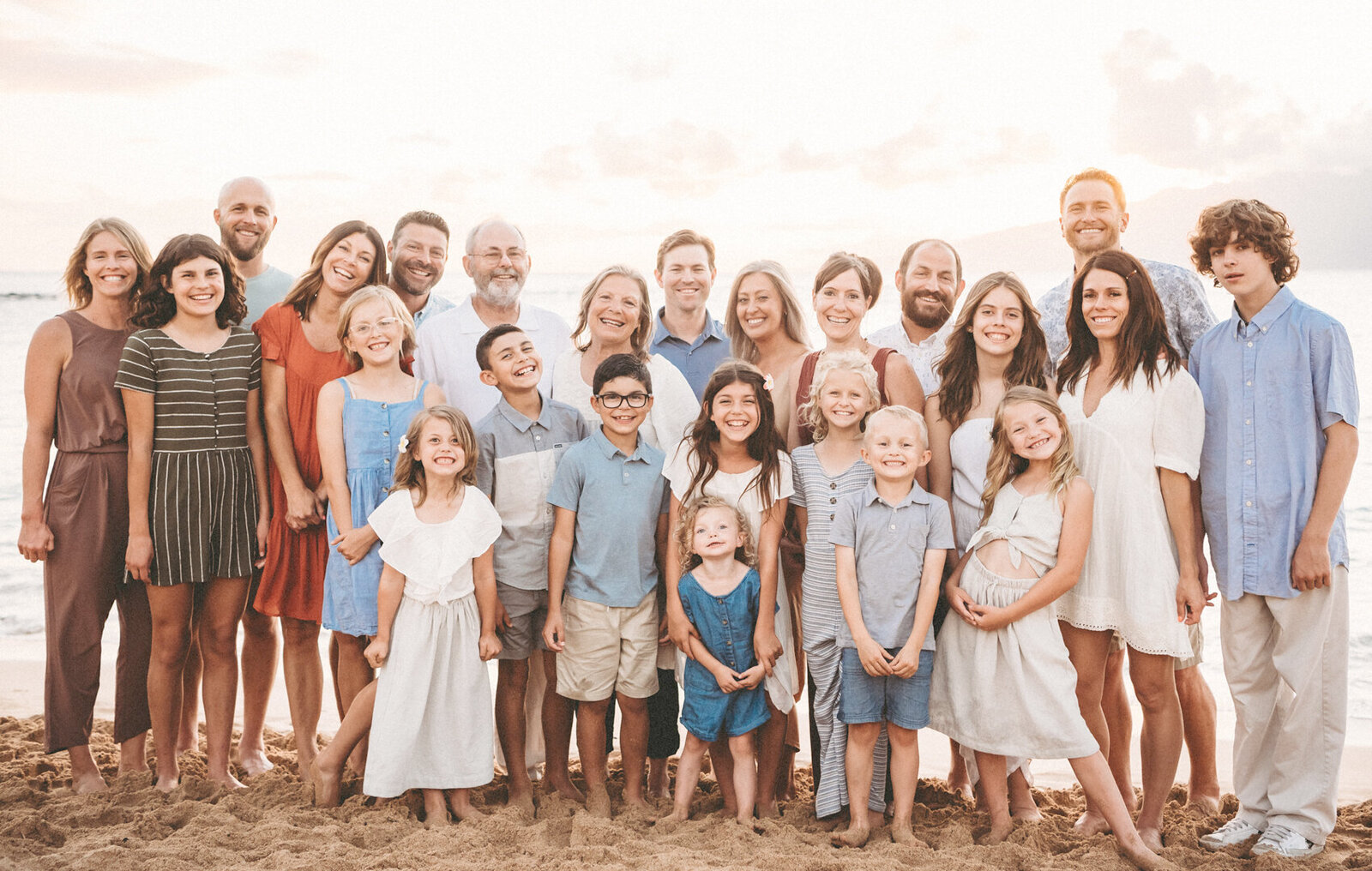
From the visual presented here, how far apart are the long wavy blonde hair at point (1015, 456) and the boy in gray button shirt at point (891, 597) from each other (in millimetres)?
203

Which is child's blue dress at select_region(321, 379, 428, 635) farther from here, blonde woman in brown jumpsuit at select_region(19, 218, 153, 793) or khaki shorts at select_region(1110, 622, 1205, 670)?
khaki shorts at select_region(1110, 622, 1205, 670)

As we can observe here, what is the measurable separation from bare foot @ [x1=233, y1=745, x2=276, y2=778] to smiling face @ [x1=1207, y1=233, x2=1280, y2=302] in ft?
14.3

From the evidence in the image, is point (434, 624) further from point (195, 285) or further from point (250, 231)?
point (250, 231)

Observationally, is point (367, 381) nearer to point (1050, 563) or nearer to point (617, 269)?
point (617, 269)

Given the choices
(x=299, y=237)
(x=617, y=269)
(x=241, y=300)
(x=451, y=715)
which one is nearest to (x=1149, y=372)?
(x=617, y=269)

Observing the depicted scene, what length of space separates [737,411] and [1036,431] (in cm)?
104

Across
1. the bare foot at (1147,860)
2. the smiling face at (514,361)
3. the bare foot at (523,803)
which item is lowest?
the bare foot at (523,803)

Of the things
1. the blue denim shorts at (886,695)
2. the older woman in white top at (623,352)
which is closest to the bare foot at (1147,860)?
the blue denim shorts at (886,695)

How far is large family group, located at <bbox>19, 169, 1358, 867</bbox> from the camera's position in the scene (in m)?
3.31

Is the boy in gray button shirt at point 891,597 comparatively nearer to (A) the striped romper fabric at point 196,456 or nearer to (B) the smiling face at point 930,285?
(B) the smiling face at point 930,285

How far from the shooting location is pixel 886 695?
3.35 m

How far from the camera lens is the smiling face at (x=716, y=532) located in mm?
3406

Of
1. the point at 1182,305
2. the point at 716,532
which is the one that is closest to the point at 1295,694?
the point at 1182,305

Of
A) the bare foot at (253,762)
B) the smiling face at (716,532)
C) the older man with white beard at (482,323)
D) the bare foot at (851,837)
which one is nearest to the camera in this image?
the bare foot at (851,837)
